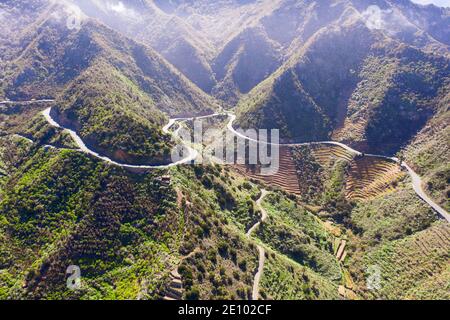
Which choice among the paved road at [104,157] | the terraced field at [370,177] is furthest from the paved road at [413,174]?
the paved road at [104,157]

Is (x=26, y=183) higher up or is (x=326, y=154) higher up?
(x=326, y=154)

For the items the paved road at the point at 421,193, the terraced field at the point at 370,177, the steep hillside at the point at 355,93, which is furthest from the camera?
the steep hillside at the point at 355,93

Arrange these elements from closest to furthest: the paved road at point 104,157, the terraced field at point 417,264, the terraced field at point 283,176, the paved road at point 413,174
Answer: the terraced field at point 417,264 < the paved road at point 104,157 < the paved road at point 413,174 < the terraced field at point 283,176

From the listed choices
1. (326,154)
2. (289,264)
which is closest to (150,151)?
(289,264)

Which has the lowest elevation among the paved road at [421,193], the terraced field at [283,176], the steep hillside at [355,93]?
the paved road at [421,193]

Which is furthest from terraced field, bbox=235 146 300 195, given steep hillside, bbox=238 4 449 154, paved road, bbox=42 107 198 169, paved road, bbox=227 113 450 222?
paved road, bbox=42 107 198 169

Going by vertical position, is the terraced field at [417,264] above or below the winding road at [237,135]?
below

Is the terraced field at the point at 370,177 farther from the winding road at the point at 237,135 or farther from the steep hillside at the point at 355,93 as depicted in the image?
the steep hillside at the point at 355,93
